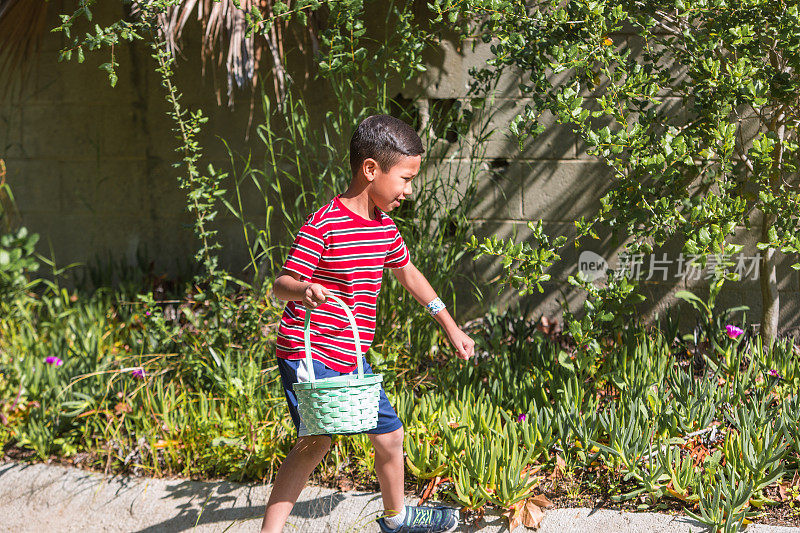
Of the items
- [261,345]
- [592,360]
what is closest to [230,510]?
[261,345]

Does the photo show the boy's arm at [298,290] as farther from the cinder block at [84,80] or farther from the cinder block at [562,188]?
the cinder block at [84,80]

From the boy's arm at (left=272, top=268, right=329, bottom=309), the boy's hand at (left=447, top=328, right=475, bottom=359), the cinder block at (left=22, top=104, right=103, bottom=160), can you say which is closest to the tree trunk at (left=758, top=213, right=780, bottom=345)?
the boy's hand at (left=447, top=328, right=475, bottom=359)

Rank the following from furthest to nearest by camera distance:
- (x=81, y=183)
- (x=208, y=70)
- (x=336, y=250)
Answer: (x=81, y=183) < (x=208, y=70) < (x=336, y=250)

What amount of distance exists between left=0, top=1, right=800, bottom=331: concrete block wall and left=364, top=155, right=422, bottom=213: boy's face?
179 cm

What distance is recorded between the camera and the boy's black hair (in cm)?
240

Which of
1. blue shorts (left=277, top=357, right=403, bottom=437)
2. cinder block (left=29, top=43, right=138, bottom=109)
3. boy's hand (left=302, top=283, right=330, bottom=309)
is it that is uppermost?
cinder block (left=29, top=43, right=138, bottom=109)

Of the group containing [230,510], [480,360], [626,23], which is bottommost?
[230,510]

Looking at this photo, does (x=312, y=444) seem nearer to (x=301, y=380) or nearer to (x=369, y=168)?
(x=301, y=380)

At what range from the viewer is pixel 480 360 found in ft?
11.8

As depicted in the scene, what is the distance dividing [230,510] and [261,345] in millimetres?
821

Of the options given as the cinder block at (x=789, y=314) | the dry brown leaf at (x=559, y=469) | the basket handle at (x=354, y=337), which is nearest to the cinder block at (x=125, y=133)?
the basket handle at (x=354, y=337)

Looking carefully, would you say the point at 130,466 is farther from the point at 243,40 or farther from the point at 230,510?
the point at 243,40

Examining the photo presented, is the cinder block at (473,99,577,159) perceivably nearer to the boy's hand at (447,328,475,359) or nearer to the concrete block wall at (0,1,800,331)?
the concrete block wall at (0,1,800,331)

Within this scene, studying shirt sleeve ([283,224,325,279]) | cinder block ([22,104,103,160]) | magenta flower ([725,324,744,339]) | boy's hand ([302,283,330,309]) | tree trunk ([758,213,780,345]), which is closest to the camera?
boy's hand ([302,283,330,309])
